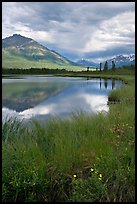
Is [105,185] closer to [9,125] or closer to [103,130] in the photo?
[103,130]

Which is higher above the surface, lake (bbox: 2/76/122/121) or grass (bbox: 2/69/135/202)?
lake (bbox: 2/76/122/121)

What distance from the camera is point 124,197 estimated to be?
5289 millimetres

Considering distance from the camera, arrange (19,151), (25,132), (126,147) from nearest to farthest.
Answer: (19,151) < (126,147) < (25,132)

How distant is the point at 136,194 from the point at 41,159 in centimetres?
181

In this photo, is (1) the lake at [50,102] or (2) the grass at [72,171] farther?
(1) the lake at [50,102]

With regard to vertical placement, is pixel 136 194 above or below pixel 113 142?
below

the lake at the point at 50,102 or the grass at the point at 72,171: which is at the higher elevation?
the lake at the point at 50,102

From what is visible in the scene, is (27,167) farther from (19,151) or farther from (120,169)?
(120,169)

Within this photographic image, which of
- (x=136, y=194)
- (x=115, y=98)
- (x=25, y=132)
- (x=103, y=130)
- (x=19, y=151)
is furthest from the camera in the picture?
(x=115, y=98)

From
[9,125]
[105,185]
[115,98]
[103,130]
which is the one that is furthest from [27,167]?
[115,98]

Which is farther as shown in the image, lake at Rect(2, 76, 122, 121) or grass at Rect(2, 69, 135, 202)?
lake at Rect(2, 76, 122, 121)

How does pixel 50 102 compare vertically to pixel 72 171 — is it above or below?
above

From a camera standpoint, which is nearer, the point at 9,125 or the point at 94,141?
the point at 94,141

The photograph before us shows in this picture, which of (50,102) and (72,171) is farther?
(50,102)
